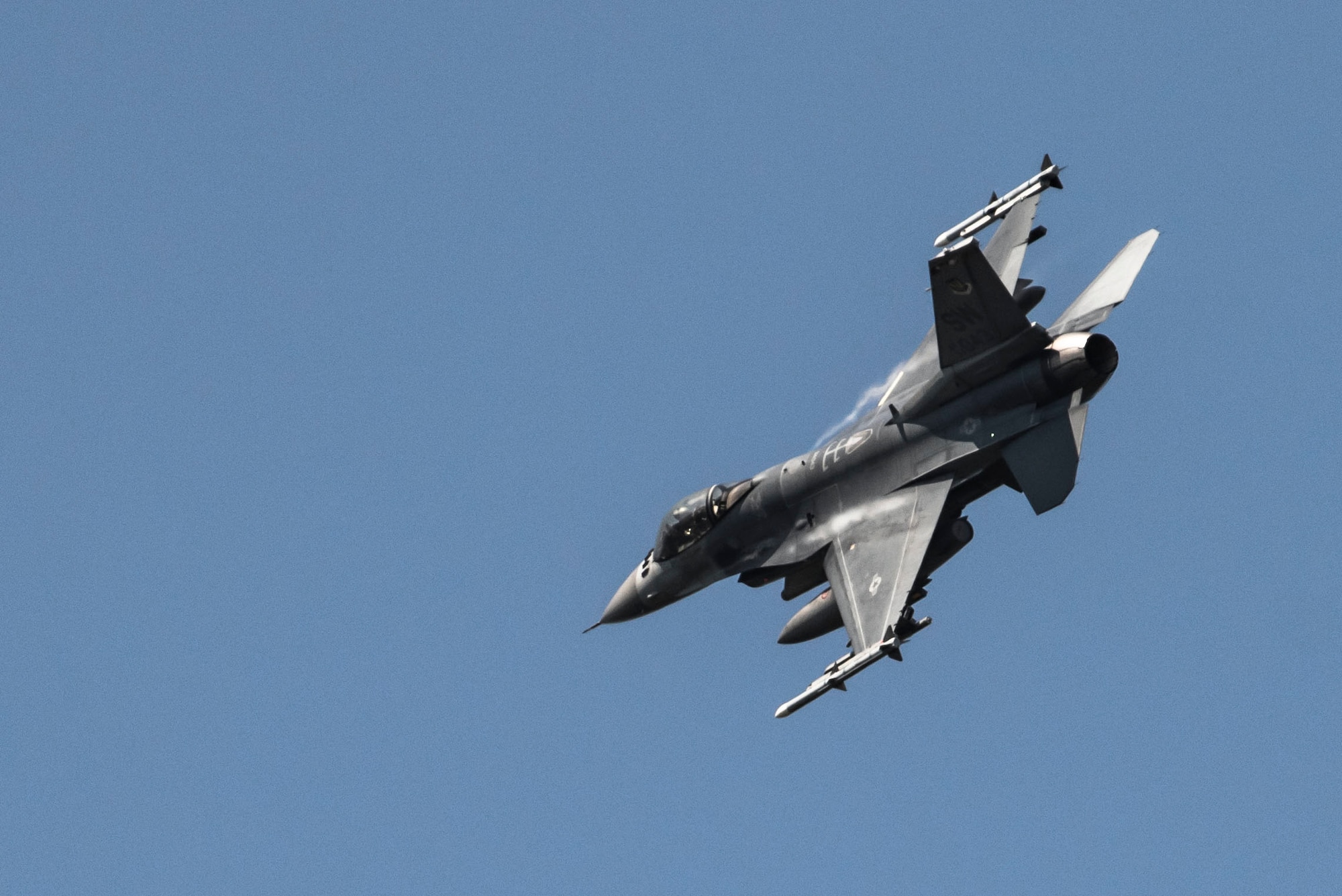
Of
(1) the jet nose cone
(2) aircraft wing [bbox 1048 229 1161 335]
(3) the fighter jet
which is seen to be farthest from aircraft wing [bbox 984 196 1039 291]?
(1) the jet nose cone

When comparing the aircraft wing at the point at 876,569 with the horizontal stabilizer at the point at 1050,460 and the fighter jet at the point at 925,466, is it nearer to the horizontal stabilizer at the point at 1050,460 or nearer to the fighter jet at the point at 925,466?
the fighter jet at the point at 925,466

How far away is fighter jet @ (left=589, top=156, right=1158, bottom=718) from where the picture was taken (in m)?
38.8

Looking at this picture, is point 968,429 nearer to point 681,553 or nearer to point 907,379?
point 907,379

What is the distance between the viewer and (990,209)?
4094 cm

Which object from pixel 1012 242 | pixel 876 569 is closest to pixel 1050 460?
pixel 876 569

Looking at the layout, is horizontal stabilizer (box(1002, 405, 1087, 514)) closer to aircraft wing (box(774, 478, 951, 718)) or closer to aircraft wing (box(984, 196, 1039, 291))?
aircraft wing (box(774, 478, 951, 718))

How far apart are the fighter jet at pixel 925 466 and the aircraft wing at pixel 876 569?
3cm

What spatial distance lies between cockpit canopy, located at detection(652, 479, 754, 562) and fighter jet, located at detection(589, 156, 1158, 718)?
0.10 ft

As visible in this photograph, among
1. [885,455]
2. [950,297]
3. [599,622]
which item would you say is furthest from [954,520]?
[599,622]

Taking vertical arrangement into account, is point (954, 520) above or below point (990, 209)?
below

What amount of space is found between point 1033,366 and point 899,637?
539cm

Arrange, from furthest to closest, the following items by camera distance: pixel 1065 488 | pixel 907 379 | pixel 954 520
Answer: pixel 907 379
pixel 954 520
pixel 1065 488

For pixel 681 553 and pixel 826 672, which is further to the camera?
pixel 681 553

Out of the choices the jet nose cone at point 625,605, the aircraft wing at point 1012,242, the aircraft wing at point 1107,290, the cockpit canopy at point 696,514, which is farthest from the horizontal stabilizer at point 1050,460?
the jet nose cone at point 625,605
